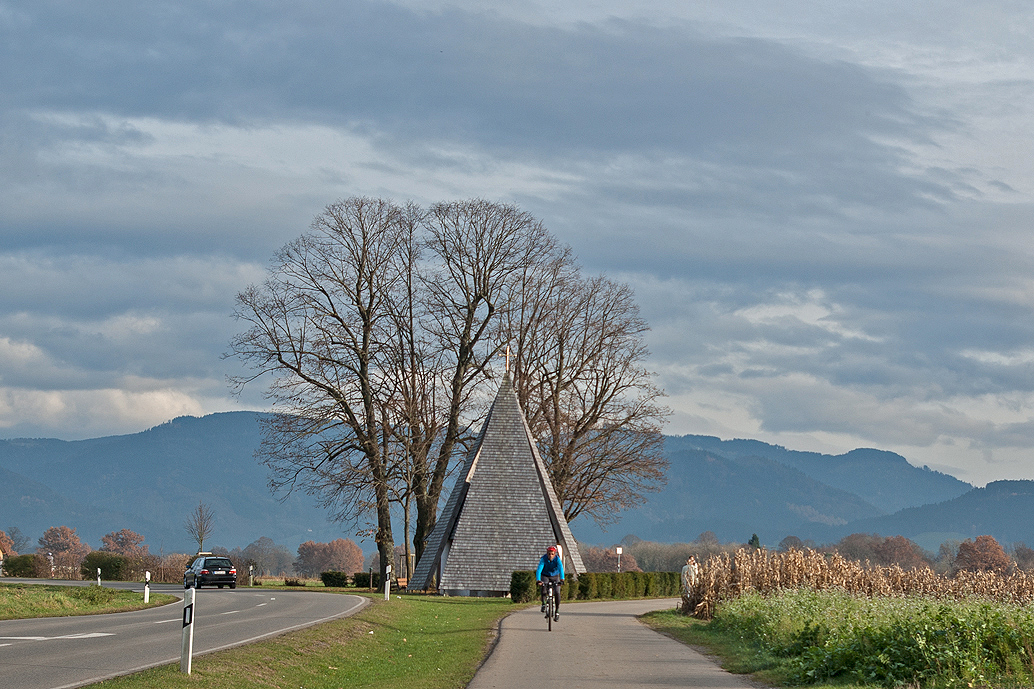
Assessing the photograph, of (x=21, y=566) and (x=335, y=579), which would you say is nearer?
(x=335, y=579)

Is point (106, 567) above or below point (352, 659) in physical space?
below

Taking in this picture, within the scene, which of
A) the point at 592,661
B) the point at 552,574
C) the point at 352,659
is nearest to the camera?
the point at 592,661

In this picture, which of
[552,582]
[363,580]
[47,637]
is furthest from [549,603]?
[363,580]

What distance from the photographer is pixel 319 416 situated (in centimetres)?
4744

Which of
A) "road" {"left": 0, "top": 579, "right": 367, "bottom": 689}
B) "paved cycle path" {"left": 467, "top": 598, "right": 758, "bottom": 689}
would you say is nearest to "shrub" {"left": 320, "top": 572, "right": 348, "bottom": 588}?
→ "road" {"left": 0, "top": 579, "right": 367, "bottom": 689}

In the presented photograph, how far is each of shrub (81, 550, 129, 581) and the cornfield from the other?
3703 cm

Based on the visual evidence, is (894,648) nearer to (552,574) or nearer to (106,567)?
(552,574)

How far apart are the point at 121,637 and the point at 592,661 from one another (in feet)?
28.3

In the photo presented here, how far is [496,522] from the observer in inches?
1604

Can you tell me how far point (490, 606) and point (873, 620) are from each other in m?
19.9

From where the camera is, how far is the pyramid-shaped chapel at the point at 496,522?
131 feet

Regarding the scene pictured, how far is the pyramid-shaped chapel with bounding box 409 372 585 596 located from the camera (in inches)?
1576

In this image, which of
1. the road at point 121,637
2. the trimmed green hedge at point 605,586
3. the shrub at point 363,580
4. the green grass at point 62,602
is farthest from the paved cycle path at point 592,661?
the shrub at point 363,580

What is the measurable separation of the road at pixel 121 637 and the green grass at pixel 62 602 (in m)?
1.26
